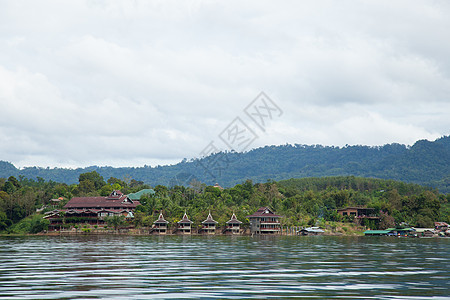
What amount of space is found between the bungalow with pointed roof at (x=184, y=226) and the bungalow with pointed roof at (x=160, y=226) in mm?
2730

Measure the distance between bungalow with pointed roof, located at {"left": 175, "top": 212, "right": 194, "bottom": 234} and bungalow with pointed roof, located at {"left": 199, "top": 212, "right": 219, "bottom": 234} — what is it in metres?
2.77

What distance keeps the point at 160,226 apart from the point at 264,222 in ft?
68.6

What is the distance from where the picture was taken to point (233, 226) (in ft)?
317

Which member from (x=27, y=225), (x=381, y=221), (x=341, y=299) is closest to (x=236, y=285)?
(x=341, y=299)

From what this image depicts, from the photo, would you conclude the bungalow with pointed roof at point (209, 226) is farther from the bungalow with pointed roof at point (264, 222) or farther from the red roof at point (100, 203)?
the red roof at point (100, 203)

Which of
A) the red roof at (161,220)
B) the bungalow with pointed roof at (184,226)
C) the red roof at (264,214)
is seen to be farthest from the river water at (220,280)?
the red roof at (264,214)

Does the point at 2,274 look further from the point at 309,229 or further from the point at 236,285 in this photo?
the point at 309,229

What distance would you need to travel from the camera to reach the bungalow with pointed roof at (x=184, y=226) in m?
92.5

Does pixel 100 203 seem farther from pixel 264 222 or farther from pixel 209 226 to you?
pixel 264 222

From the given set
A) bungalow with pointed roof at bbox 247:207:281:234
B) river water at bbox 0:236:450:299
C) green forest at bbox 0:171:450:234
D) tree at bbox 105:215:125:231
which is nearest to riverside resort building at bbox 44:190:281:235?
bungalow with pointed roof at bbox 247:207:281:234

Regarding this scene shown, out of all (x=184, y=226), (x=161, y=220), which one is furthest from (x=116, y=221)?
(x=184, y=226)

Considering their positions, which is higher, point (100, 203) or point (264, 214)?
point (100, 203)

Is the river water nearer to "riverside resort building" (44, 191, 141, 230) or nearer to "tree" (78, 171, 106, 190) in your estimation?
"riverside resort building" (44, 191, 141, 230)

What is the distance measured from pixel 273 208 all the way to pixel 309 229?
13.4 meters
